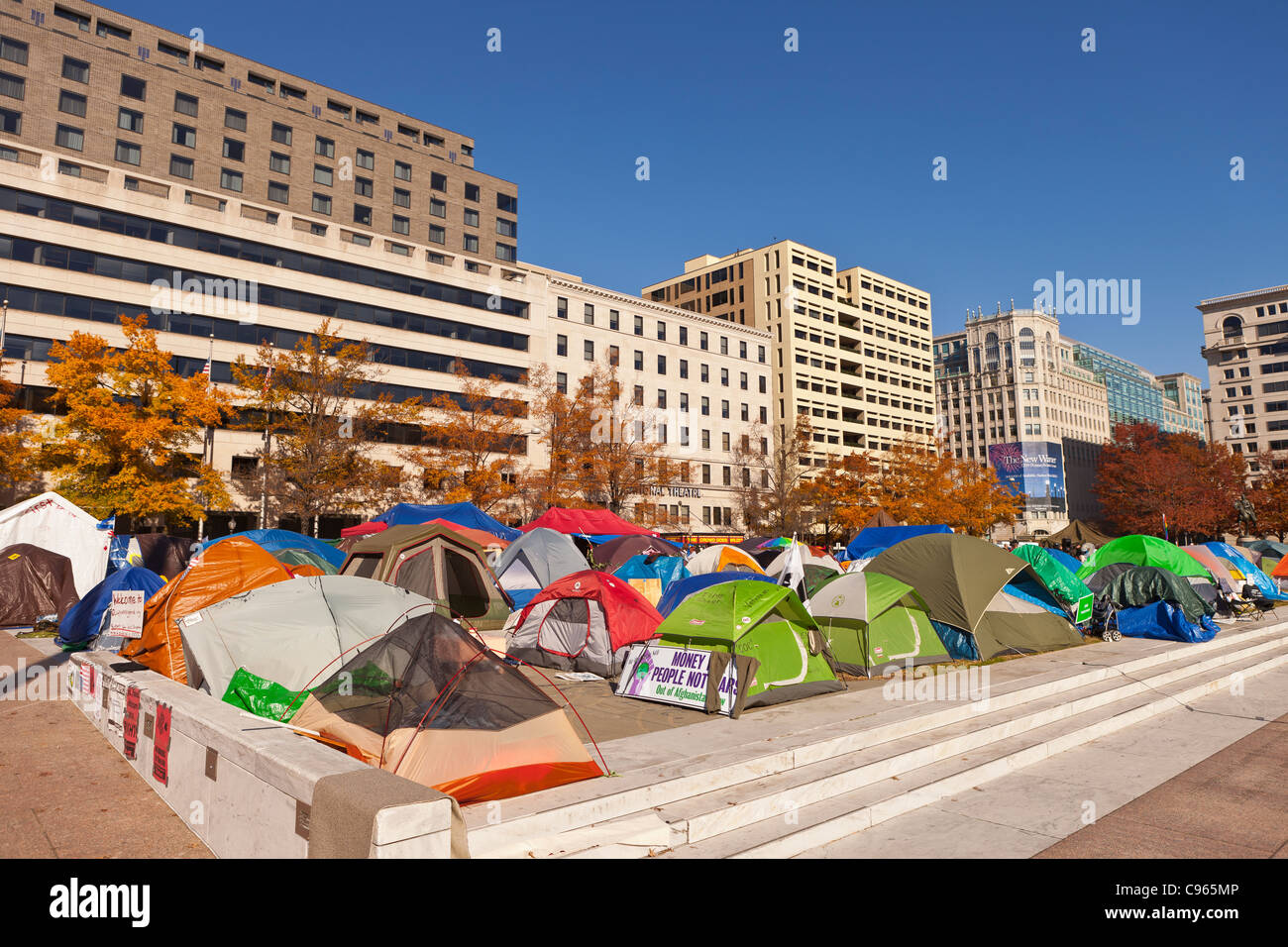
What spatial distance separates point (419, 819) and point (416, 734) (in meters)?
2.64

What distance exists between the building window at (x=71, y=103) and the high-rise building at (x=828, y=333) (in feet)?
159

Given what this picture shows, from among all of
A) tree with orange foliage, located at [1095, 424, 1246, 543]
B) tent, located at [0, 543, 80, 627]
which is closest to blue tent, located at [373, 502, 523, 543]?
tent, located at [0, 543, 80, 627]

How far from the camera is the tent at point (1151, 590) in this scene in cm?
1752

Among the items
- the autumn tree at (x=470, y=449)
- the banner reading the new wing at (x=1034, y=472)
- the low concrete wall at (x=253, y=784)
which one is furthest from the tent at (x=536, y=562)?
the banner reading the new wing at (x=1034, y=472)

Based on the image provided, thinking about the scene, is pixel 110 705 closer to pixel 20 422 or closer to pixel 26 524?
pixel 26 524

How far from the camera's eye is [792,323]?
73.8m

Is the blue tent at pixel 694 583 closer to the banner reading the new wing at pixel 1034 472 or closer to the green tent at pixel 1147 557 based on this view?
the green tent at pixel 1147 557

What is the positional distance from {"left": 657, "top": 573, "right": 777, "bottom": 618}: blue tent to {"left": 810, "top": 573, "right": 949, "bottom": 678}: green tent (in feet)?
4.34

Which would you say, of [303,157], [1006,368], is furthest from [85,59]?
[1006,368]

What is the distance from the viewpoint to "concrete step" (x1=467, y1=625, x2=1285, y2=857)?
5.93 metres

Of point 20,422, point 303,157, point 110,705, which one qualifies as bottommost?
point 110,705

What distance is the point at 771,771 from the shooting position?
7.71m

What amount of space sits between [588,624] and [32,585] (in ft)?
54.4

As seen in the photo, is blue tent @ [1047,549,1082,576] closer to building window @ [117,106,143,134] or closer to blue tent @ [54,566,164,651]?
blue tent @ [54,566,164,651]
